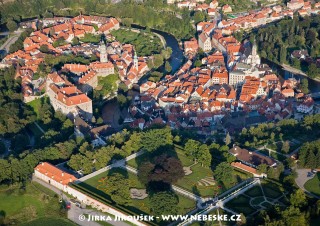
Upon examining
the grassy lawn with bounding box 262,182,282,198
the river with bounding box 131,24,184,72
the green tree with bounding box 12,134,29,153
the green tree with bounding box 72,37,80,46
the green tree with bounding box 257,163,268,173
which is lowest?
the river with bounding box 131,24,184,72

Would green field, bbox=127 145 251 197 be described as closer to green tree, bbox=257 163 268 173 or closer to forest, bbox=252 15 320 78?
green tree, bbox=257 163 268 173

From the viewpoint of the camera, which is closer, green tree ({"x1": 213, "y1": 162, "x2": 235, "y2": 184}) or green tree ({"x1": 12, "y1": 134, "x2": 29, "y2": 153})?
green tree ({"x1": 213, "y1": 162, "x2": 235, "y2": 184})

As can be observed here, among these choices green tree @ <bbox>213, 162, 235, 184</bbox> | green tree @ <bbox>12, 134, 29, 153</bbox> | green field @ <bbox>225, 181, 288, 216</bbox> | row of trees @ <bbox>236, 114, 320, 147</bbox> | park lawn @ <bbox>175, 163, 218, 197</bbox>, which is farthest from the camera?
green tree @ <bbox>12, 134, 29, 153</bbox>

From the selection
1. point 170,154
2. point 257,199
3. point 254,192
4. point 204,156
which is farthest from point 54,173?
point 257,199

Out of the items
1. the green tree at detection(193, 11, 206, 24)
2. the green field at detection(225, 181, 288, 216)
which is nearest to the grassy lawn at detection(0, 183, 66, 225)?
the green field at detection(225, 181, 288, 216)

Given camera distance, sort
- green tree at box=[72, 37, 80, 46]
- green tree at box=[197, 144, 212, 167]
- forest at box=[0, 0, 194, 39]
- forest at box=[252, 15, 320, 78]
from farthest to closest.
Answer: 1. forest at box=[0, 0, 194, 39]
2. green tree at box=[72, 37, 80, 46]
3. forest at box=[252, 15, 320, 78]
4. green tree at box=[197, 144, 212, 167]

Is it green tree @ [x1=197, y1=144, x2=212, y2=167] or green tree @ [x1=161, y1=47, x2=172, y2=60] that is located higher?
green tree @ [x1=197, y1=144, x2=212, y2=167]

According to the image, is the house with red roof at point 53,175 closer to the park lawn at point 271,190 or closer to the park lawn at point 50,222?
the park lawn at point 50,222
